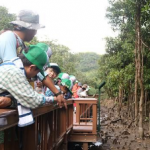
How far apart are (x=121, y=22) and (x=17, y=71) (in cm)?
1559

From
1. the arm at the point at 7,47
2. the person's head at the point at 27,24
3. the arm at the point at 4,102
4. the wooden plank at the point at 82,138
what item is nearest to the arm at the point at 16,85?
the arm at the point at 4,102

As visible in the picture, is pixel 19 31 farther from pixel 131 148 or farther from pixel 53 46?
pixel 53 46

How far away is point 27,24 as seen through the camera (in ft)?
9.57

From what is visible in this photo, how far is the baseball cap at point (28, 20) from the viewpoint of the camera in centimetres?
289

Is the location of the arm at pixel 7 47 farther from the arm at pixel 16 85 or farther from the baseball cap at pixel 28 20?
the arm at pixel 16 85

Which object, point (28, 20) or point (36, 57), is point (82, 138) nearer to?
point (28, 20)

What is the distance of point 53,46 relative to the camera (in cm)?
2845

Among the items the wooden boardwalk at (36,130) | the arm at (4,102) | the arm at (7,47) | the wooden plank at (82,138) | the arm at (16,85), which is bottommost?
the wooden plank at (82,138)

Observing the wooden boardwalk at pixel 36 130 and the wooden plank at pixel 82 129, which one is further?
the wooden plank at pixel 82 129

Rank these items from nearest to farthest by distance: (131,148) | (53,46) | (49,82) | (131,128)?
(49,82) → (131,148) → (131,128) → (53,46)

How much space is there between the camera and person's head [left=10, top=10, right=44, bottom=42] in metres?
2.88

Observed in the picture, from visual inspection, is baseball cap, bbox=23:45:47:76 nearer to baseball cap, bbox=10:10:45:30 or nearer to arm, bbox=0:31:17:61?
arm, bbox=0:31:17:61

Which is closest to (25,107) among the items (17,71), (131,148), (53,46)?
(17,71)

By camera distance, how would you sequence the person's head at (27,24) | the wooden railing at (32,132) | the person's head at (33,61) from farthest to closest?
the person's head at (27,24), the person's head at (33,61), the wooden railing at (32,132)
